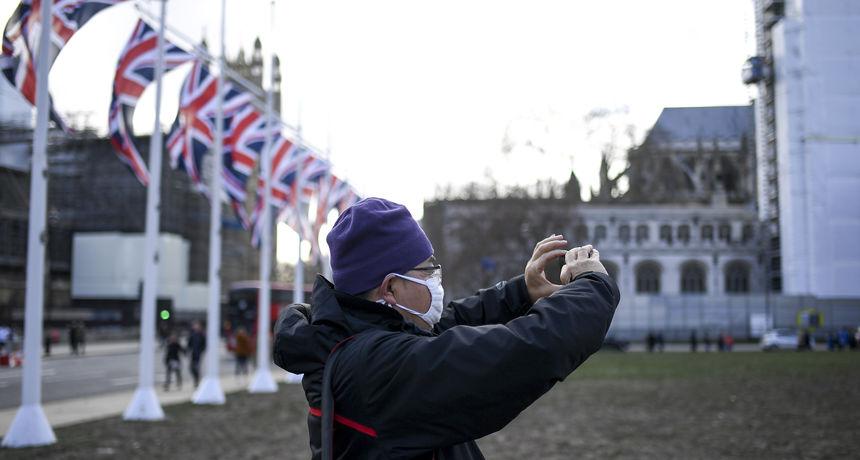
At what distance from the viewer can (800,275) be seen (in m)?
19.7

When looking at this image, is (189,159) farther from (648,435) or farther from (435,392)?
(435,392)

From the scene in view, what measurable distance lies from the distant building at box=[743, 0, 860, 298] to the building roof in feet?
4.18

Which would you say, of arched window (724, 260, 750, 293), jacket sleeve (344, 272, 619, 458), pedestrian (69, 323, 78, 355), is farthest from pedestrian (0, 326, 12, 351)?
arched window (724, 260, 750, 293)

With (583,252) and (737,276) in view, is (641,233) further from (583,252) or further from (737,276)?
(583,252)

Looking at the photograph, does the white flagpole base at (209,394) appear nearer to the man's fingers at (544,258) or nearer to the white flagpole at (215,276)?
the white flagpole at (215,276)

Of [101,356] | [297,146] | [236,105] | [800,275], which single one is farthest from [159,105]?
[101,356]

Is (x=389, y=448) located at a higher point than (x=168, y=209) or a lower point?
lower

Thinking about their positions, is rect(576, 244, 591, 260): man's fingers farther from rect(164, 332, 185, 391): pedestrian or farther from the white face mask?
rect(164, 332, 185, 391): pedestrian

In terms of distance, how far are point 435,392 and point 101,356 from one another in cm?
4475

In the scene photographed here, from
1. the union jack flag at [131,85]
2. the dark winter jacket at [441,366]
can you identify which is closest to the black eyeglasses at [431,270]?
the dark winter jacket at [441,366]

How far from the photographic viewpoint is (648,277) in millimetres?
75875

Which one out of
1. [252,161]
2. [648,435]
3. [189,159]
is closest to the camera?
[648,435]

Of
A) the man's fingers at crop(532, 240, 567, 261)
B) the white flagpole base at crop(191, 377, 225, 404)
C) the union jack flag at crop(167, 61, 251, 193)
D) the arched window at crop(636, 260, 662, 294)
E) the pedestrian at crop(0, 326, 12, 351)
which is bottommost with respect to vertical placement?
the pedestrian at crop(0, 326, 12, 351)

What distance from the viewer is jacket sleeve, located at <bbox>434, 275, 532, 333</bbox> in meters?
2.84
